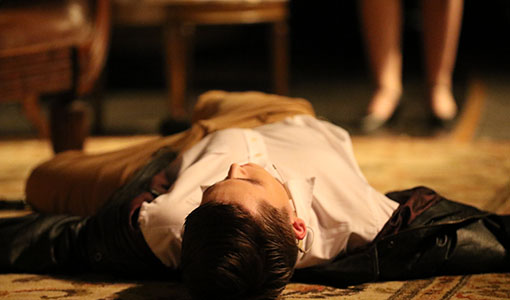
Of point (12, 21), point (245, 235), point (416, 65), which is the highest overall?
point (12, 21)

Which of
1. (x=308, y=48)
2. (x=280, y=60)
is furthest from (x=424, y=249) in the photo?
(x=308, y=48)

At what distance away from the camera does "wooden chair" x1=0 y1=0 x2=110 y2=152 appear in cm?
191

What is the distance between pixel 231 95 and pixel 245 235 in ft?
2.90

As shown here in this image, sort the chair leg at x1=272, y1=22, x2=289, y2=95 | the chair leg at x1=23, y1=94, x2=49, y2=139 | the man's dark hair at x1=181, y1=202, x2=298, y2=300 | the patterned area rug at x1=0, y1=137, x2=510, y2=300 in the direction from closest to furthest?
the man's dark hair at x1=181, y1=202, x2=298, y2=300
the patterned area rug at x1=0, y1=137, x2=510, y2=300
the chair leg at x1=23, y1=94, x2=49, y2=139
the chair leg at x1=272, y1=22, x2=289, y2=95

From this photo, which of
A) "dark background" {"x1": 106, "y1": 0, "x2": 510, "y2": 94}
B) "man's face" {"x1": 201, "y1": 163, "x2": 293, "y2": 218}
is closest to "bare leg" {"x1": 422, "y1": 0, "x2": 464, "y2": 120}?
"dark background" {"x1": 106, "y1": 0, "x2": 510, "y2": 94}

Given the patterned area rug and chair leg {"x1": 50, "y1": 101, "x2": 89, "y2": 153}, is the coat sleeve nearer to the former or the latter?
the patterned area rug

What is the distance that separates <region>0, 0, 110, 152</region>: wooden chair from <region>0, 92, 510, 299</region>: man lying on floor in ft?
2.16

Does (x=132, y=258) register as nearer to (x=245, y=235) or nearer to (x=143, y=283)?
(x=143, y=283)

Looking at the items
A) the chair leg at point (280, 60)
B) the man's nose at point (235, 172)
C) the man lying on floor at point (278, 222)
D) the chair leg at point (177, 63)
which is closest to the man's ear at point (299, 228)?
the man lying on floor at point (278, 222)

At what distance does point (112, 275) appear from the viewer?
51.7 inches

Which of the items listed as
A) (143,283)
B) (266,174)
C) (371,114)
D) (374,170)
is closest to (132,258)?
(143,283)

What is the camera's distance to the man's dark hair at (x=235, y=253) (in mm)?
958

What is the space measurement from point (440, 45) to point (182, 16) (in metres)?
0.99

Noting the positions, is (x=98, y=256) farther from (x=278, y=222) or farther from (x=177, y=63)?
(x=177, y=63)
